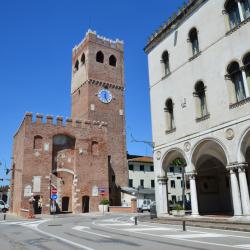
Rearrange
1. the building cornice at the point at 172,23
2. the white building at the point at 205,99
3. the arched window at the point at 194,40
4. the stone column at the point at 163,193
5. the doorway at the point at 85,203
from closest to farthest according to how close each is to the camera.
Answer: the white building at the point at 205,99 < the arched window at the point at 194,40 < the building cornice at the point at 172,23 < the stone column at the point at 163,193 < the doorway at the point at 85,203

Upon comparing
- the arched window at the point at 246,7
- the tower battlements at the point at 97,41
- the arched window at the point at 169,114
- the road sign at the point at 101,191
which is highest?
the tower battlements at the point at 97,41

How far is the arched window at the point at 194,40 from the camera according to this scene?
20628 millimetres

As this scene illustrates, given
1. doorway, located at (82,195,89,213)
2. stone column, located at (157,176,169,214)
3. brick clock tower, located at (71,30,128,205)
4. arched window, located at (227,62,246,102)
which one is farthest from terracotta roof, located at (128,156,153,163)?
arched window, located at (227,62,246,102)

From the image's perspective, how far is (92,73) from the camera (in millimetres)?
56812

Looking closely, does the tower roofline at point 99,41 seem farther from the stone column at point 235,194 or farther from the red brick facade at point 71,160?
the stone column at point 235,194

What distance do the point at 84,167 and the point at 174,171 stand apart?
26659 mm

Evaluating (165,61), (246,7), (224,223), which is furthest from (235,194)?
(165,61)

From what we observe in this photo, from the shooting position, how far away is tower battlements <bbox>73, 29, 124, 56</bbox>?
193ft

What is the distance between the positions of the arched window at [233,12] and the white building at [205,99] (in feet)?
0.17

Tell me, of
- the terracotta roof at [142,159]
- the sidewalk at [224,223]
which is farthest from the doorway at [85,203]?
the sidewalk at [224,223]

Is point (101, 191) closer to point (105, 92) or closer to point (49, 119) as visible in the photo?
point (49, 119)

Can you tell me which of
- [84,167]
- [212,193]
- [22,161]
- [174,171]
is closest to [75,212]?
[84,167]

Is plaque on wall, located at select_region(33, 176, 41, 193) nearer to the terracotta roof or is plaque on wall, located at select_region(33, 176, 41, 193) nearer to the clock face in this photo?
the clock face

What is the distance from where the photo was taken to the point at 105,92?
188 feet
